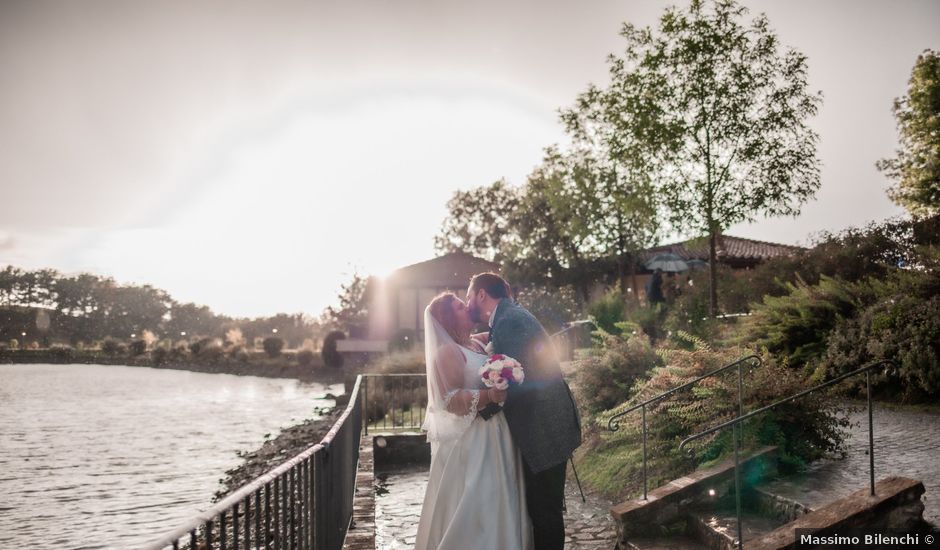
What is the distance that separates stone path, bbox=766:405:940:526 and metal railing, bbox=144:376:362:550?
372cm

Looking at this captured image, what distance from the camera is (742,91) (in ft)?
64.5

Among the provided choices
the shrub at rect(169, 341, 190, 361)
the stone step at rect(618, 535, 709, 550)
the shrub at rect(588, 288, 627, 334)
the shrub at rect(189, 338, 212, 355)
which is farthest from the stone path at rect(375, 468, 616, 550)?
the shrub at rect(169, 341, 190, 361)

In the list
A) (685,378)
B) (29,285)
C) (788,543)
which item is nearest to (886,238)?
(685,378)

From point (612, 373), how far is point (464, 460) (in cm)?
609

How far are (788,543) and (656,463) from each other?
127 inches

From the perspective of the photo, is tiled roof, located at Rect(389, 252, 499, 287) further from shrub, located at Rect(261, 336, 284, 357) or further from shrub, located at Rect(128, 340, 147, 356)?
shrub, located at Rect(128, 340, 147, 356)

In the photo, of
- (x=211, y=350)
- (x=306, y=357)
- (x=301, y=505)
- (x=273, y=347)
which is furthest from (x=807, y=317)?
(x=211, y=350)

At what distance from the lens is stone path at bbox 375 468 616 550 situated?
7152 mm

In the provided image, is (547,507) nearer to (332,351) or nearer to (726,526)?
(726,526)

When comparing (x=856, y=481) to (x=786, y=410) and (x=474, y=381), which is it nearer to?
(x=786, y=410)

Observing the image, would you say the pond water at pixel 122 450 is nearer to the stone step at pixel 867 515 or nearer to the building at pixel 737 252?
the stone step at pixel 867 515

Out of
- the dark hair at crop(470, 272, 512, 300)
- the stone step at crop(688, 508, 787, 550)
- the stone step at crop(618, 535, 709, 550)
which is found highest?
the dark hair at crop(470, 272, 512, 300)

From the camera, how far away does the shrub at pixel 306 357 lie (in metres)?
48.2

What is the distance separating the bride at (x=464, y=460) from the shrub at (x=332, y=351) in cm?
3817
